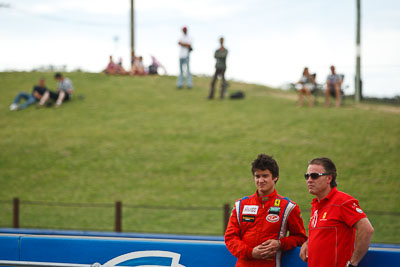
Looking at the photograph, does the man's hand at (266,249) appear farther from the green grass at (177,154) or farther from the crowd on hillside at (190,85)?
the crowd on hillside at (190,85)

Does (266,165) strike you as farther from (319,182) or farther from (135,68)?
(135,68)

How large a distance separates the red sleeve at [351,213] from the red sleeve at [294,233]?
47 cm

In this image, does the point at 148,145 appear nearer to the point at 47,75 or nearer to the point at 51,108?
the point at 51,108

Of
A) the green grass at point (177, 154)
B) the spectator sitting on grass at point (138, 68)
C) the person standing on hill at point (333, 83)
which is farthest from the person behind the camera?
the spectator sitting on grass at point (138, 68)

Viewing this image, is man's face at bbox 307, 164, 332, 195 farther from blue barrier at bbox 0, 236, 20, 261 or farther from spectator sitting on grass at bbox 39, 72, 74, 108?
spectator sitting on grass at bbox 39, 72, 74, 108

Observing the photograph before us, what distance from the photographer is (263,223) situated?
13.3 feet

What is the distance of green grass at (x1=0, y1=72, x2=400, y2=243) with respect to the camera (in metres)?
12.4

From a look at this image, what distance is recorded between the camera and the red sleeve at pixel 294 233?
406 cm

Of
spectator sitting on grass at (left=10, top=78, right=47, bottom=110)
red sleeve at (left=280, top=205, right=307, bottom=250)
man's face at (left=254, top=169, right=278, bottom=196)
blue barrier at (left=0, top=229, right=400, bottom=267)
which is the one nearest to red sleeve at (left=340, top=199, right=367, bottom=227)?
red sleeve at (left=280, top=205, right=307, bottom=250)

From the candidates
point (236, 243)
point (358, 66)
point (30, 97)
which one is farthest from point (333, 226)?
point (30, 97)

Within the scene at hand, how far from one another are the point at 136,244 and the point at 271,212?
187 centimetres

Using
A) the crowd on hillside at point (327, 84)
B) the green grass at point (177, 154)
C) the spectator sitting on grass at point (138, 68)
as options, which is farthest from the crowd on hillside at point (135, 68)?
the crowd on hillside at point (327, 84)

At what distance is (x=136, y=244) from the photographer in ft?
17.3

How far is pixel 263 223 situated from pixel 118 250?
1973 millimetres
